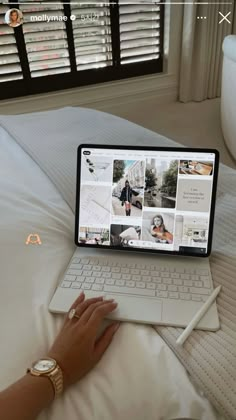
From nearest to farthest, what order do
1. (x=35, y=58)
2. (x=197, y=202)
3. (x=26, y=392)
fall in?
(x=26, y=392) < (x=197, y=202) < (x=35, y=58)

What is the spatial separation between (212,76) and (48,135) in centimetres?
221

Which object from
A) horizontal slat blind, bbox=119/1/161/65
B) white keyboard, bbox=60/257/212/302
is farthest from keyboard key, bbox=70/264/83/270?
horizontal slat blind, bbox=119/1/161/65

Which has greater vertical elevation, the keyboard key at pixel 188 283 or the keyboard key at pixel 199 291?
the keyboard key at pixel 199 291

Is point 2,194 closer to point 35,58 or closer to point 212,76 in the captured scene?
point 35,58

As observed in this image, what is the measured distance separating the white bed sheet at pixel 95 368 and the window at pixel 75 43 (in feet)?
7.01

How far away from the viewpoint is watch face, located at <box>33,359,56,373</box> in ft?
1.73

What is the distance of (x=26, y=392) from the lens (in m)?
0.50

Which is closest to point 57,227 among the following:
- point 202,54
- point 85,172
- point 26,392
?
point 85,172

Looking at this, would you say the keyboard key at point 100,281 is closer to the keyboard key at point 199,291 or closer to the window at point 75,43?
the keyboard key at point 199,291

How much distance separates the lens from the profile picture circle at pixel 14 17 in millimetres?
2400

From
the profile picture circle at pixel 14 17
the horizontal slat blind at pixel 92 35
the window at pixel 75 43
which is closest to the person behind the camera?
the profile picture circle at pixel 14 17

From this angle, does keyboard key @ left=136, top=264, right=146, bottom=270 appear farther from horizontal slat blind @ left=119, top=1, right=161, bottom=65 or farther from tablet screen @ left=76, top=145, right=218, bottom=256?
horizontal slat blind @ left=119, top=1, right=161, bottom=65

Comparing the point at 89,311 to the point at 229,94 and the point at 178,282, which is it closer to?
the point at 178,282

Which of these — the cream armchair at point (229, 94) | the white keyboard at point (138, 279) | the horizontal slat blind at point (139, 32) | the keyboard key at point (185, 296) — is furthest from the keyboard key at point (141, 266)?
the horizontal slat blind at point (139, 32)
